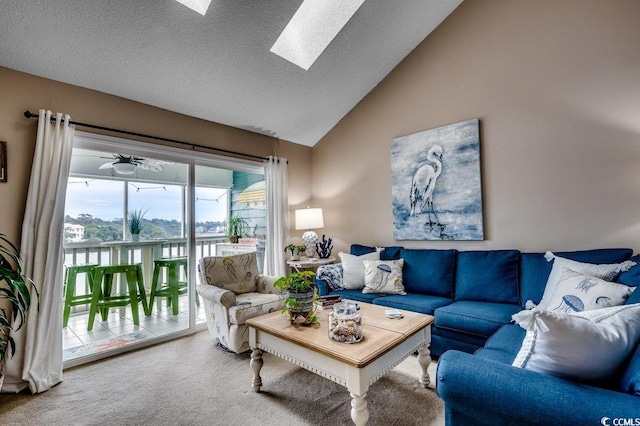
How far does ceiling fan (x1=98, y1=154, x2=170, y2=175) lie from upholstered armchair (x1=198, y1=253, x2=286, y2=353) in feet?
3.81

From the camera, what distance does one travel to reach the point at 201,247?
3.74m

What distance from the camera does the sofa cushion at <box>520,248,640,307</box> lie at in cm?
226

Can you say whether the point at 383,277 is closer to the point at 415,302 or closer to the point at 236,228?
the point at 415,302

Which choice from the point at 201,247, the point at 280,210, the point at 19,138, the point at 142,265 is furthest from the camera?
the point at 280,210

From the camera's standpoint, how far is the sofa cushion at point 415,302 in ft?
8.69

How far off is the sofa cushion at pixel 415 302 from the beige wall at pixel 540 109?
71 centimetres

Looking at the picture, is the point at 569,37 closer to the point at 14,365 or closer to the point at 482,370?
the point at 482,370

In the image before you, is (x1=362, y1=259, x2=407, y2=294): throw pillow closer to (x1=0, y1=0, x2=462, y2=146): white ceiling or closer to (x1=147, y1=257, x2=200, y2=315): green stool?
(x1=147, y1=257, x2=200, y2=315): green stool

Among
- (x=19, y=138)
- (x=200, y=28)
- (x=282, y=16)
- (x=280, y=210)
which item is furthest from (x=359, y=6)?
(x=19, y=138)

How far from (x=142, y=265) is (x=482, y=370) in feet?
A: 11.0

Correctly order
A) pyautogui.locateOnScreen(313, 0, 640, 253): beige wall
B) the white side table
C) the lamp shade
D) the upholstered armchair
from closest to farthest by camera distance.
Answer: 1. pyautogui.locateOnScreen(313, 0, 640, 253): beige wall
2. the upholstered armchair
3. the white side table
4. the lamp shade

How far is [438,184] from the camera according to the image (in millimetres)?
3334

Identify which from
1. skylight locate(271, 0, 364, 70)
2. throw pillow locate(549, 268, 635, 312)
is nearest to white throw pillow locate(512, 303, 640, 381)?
throw pillow locate(549, 268, 635, 312)

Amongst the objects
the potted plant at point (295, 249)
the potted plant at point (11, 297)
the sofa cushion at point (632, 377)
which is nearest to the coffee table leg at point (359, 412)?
the sofa cushion at point (632, 377)
